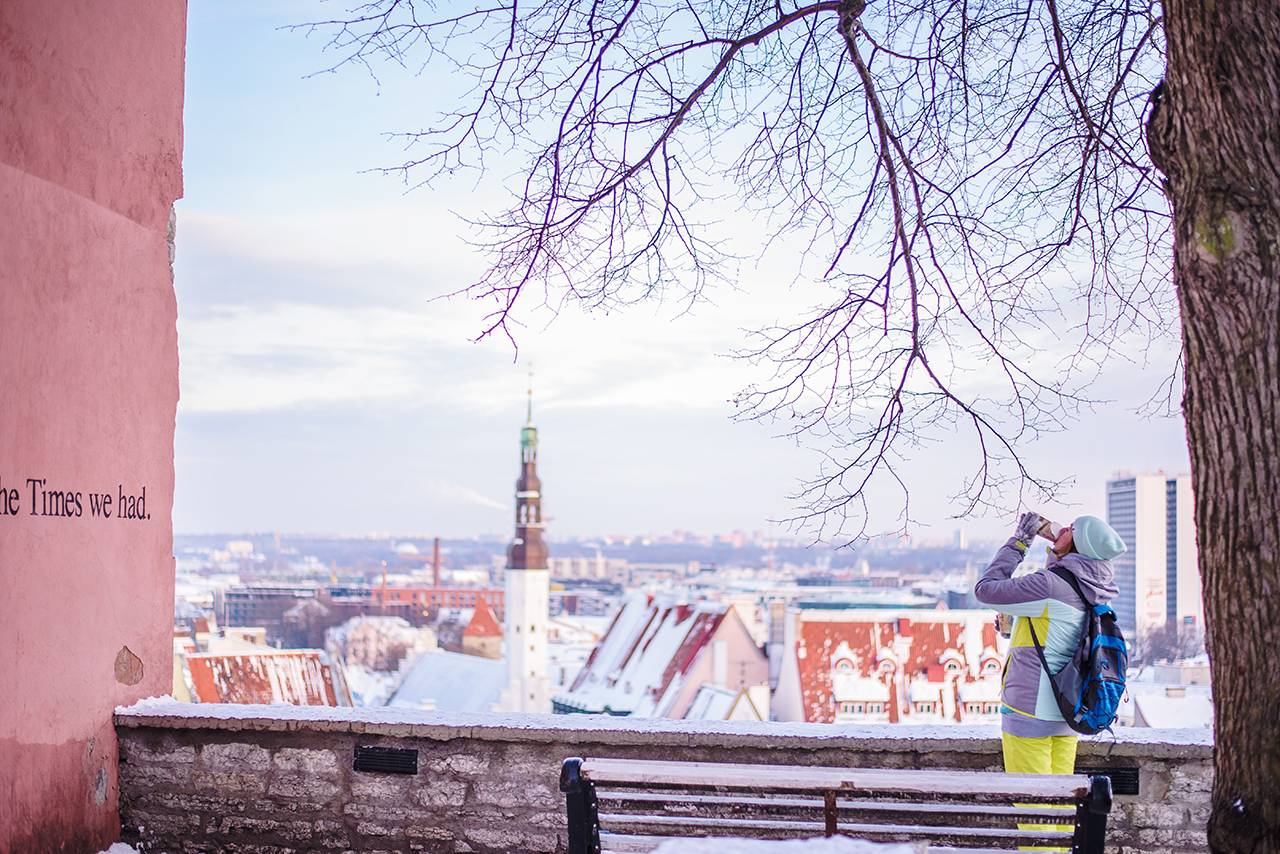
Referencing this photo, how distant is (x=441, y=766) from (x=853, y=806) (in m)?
1.92

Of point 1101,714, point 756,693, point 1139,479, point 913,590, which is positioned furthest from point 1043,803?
point 913,590

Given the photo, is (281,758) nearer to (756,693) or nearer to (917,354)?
(917,354)

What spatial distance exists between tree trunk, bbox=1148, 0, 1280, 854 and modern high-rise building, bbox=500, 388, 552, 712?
70574mm

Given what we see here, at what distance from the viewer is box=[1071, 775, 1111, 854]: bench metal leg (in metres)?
3.34

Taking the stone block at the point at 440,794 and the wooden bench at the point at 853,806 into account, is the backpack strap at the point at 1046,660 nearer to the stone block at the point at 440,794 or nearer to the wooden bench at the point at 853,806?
the wooden bench at the point at 853,806

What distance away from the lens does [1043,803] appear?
3594mm

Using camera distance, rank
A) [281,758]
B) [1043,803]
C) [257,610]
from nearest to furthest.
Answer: [1043,803], [281,758], [257,610]

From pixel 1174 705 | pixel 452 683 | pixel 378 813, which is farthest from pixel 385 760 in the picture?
pixel 452 683

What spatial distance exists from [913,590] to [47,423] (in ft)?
305

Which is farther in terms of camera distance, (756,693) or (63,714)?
(756,693)

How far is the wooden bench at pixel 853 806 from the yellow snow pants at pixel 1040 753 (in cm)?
64

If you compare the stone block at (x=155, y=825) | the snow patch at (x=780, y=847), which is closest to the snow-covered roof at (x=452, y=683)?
the stone block at (x=155, y=825)

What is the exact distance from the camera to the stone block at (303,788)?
16.8 feet

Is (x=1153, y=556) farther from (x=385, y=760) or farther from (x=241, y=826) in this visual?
(x=241, y=826)
